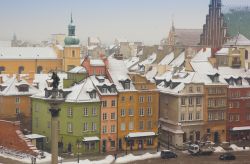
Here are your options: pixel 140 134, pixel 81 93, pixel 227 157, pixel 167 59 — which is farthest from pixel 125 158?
pixel 167 59

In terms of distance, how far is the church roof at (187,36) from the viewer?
92.2m

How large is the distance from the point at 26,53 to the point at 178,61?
31.4 m

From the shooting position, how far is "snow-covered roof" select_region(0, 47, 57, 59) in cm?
8756

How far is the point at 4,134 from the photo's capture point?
4800cm

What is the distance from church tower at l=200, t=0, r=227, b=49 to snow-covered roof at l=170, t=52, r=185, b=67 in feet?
33.3

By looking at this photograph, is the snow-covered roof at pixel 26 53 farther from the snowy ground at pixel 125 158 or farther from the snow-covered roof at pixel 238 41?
the snowy ground at pixel 125 158

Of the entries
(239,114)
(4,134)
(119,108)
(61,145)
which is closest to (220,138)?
(239,114)

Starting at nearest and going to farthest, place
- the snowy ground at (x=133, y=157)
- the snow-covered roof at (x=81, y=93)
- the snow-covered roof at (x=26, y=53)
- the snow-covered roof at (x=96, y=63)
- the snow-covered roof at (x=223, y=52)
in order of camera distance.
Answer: the snowy ground at (x=133, y=157) → the snow-covered roof at (x=81, y=93) → the snow-covered roof at (x=96, y=63) → the snow-covered roof at (x=223, y=52) → the snow-covered roof at (x=26, y=53)

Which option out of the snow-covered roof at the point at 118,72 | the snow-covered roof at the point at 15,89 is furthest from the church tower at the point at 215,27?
the snow-covered roof at the point at 15,89

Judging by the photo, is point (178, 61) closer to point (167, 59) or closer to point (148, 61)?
point (167, 59)

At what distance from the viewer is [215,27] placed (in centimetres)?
7950

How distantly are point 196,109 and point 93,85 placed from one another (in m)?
10.9

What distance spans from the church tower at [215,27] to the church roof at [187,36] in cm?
1070

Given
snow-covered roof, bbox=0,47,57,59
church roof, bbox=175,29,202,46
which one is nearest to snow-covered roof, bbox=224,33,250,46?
church roof, bbox=175,29,202,46
